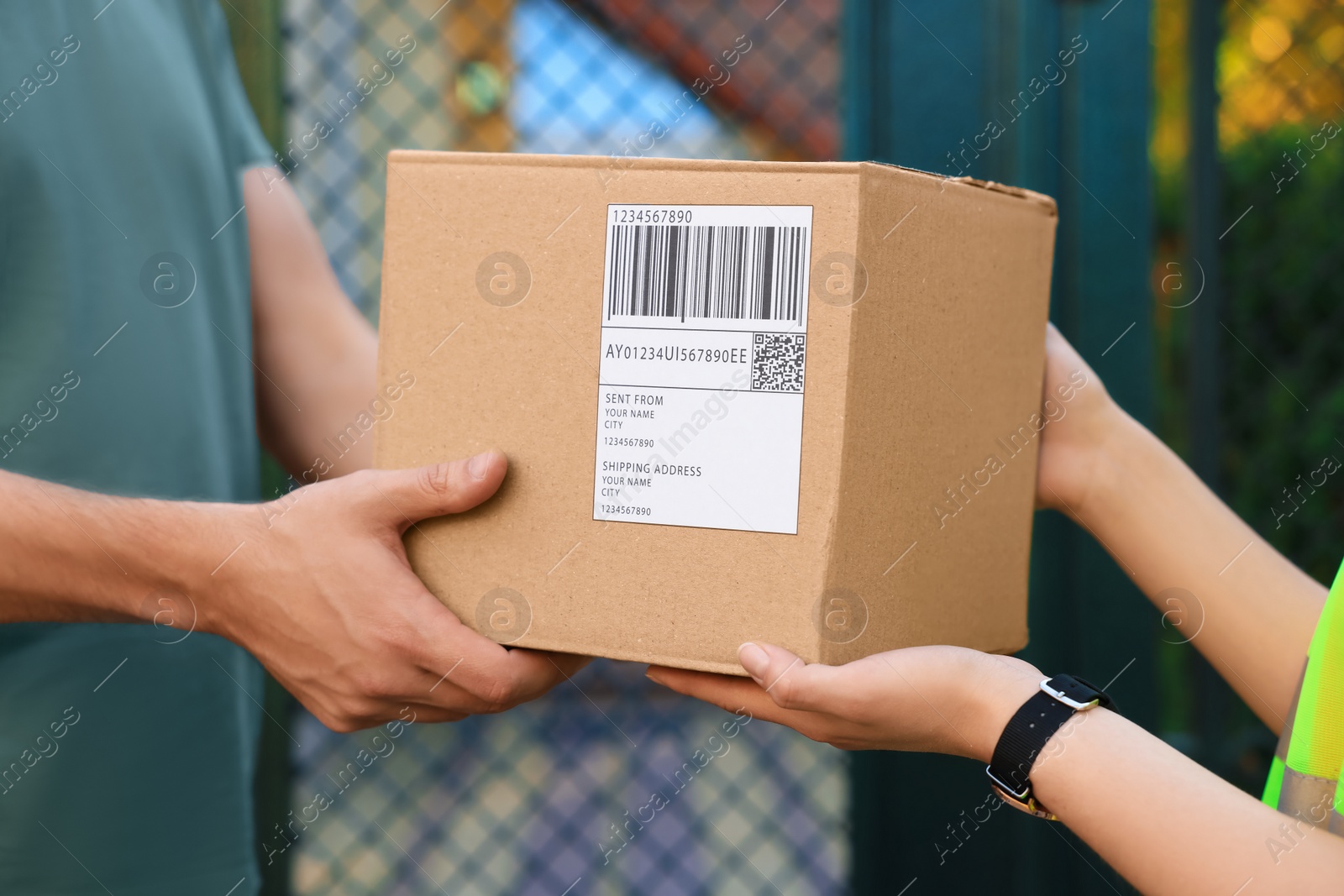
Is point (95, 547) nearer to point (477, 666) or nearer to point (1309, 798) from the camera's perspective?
point (477, 666)

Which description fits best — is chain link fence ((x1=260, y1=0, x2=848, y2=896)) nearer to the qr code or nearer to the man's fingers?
the man's fingers

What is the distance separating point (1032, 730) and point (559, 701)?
37.1 inches

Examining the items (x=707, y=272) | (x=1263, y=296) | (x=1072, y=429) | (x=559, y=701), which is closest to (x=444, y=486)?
(x=707, y=272)

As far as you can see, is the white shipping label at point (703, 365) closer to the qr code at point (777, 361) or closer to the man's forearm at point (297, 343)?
the qr code at point (777, 361)

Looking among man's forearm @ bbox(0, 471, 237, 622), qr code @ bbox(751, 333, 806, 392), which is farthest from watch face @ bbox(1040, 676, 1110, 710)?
man's forearm @ bbox(0, 471, 237, 622)

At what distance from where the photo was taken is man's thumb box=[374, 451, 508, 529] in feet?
2.17

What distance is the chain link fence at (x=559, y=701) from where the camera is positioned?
1.42 m

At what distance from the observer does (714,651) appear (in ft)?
2.14

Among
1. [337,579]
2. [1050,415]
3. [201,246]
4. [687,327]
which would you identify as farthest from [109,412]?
[1050,415]

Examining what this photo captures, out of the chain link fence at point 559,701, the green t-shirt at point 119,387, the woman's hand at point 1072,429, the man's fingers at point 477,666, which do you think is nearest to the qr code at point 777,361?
the man's fingers at point 477,666

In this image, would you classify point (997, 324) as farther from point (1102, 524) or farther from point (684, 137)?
point (684, 137)

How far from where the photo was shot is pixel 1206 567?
2.82 feet

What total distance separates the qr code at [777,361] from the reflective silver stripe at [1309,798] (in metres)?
0.45

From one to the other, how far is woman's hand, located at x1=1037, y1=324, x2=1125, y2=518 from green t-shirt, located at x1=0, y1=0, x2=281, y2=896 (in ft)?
2.64
